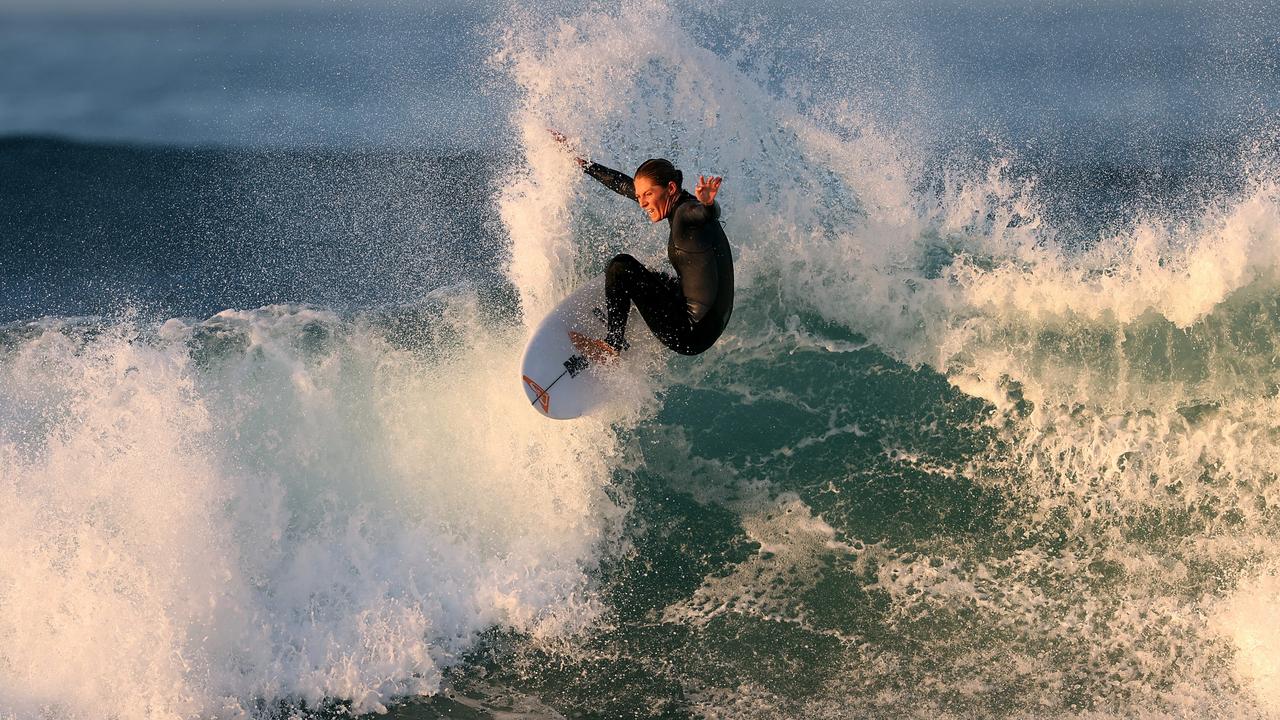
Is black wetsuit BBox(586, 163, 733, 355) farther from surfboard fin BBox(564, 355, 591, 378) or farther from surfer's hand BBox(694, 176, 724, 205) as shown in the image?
surfboard fin BBox(564, 355, 591, 378)

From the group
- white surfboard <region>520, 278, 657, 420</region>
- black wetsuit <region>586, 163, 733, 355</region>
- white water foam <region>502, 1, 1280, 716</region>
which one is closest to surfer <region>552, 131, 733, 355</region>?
black wetsuit <region>586, 163, 733, 355</region>

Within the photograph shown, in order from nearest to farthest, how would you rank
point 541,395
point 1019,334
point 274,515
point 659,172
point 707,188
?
point 707,188 < point 659,172 < point 541,395 < point 274,515 < point 1019,334

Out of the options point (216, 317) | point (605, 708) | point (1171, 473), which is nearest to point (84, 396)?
point (216, 317)

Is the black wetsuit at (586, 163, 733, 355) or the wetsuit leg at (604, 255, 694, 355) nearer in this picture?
the black wetsuit at (586, 163, 733, 355)

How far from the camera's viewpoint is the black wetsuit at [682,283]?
4.63 m

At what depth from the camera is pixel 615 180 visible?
16.0ft

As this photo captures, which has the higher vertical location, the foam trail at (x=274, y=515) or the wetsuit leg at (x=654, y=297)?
the wetsuit leg at (x=654, y=297)

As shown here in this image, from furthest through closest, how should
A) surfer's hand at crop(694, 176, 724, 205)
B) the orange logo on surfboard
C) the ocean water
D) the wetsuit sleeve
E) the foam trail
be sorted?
the orange logo on surfboard
the foam trail
the ocean water
the wetsuit sleeve
surfer's hand at crop(694, 176, 724, 205)

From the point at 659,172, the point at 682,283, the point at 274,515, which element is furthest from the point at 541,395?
the point at 274,515

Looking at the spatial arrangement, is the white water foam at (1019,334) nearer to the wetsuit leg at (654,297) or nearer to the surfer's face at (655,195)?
the wetsuit leg at (654,297)

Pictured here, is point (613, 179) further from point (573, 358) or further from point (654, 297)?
point (573, 358)

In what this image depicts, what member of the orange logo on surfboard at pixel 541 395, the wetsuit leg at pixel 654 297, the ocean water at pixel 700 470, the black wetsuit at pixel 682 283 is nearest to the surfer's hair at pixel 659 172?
the black wetsuit at pixel 682 283

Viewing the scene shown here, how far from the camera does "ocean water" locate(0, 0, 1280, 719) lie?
16.2ft

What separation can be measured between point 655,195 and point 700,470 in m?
2.07
